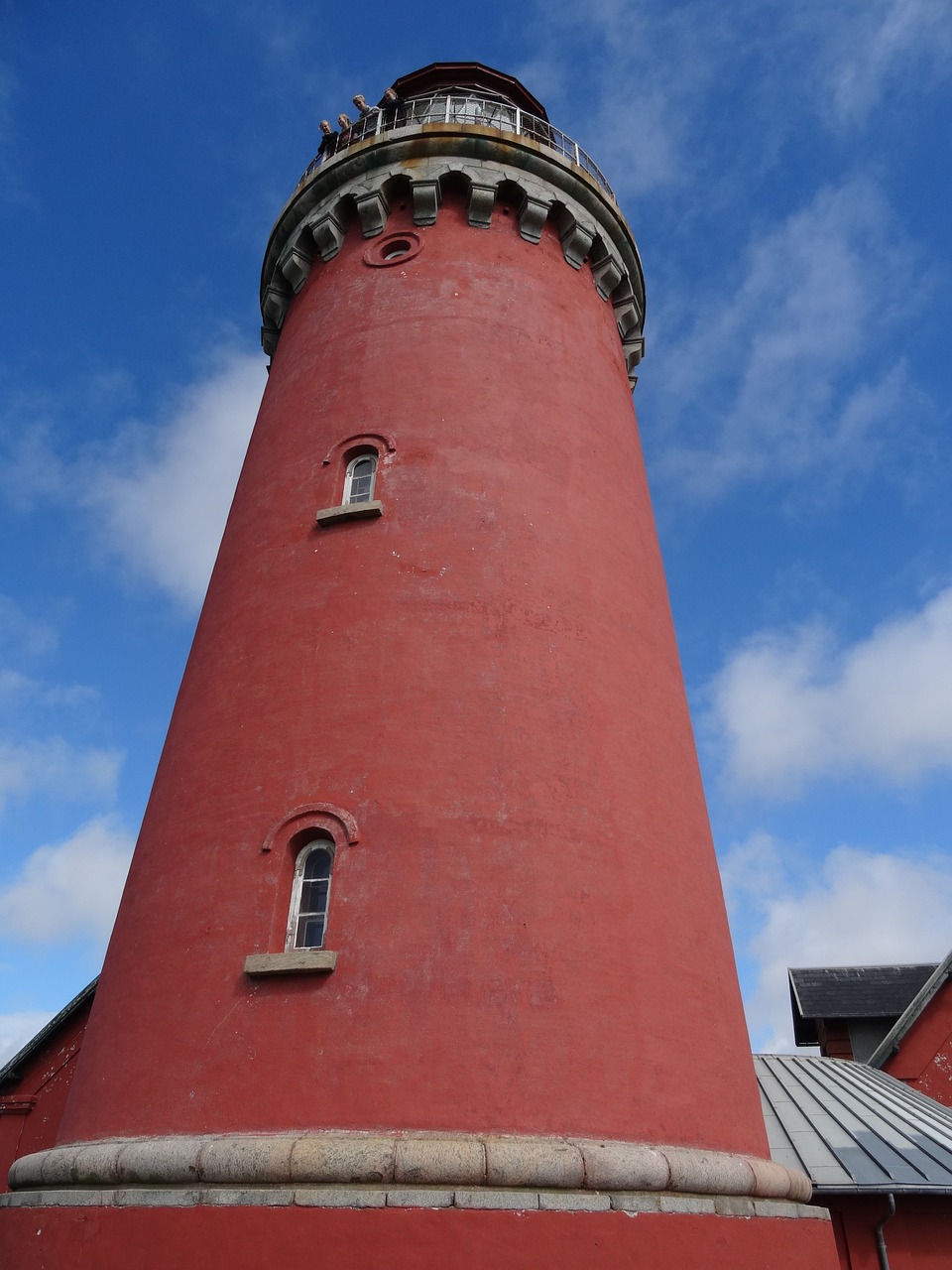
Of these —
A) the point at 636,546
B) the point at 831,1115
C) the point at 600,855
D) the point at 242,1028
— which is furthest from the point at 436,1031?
the point at 831,1115

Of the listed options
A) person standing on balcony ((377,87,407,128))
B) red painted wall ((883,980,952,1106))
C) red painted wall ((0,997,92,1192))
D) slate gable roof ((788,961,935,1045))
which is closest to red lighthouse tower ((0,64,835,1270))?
person standing on balcony ((377,87,407,128))

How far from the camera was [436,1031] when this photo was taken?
7062 mm

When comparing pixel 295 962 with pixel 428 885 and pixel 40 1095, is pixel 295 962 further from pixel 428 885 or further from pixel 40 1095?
pixel 40 1095

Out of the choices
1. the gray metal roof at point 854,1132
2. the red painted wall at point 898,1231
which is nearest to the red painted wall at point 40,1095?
the gray metal roof at point 854,1132

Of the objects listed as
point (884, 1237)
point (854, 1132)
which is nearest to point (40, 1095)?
point (854, 1132)

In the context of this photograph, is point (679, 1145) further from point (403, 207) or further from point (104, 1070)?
point (403, 207)

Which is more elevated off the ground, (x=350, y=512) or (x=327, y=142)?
(x=327, y=142)

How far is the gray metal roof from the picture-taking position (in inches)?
393

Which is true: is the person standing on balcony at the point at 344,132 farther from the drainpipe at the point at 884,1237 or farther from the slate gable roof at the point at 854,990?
the slate gable roof at the point at 854,990

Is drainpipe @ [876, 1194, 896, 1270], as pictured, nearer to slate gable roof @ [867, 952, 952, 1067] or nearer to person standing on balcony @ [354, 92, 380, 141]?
slate gable roof @ [867, 952, 952, 1067]

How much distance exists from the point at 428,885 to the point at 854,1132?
23.2ft

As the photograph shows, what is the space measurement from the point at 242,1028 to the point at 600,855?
10.2ft

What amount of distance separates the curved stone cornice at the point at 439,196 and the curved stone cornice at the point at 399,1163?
10.5 meters

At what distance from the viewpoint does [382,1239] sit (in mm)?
6203
